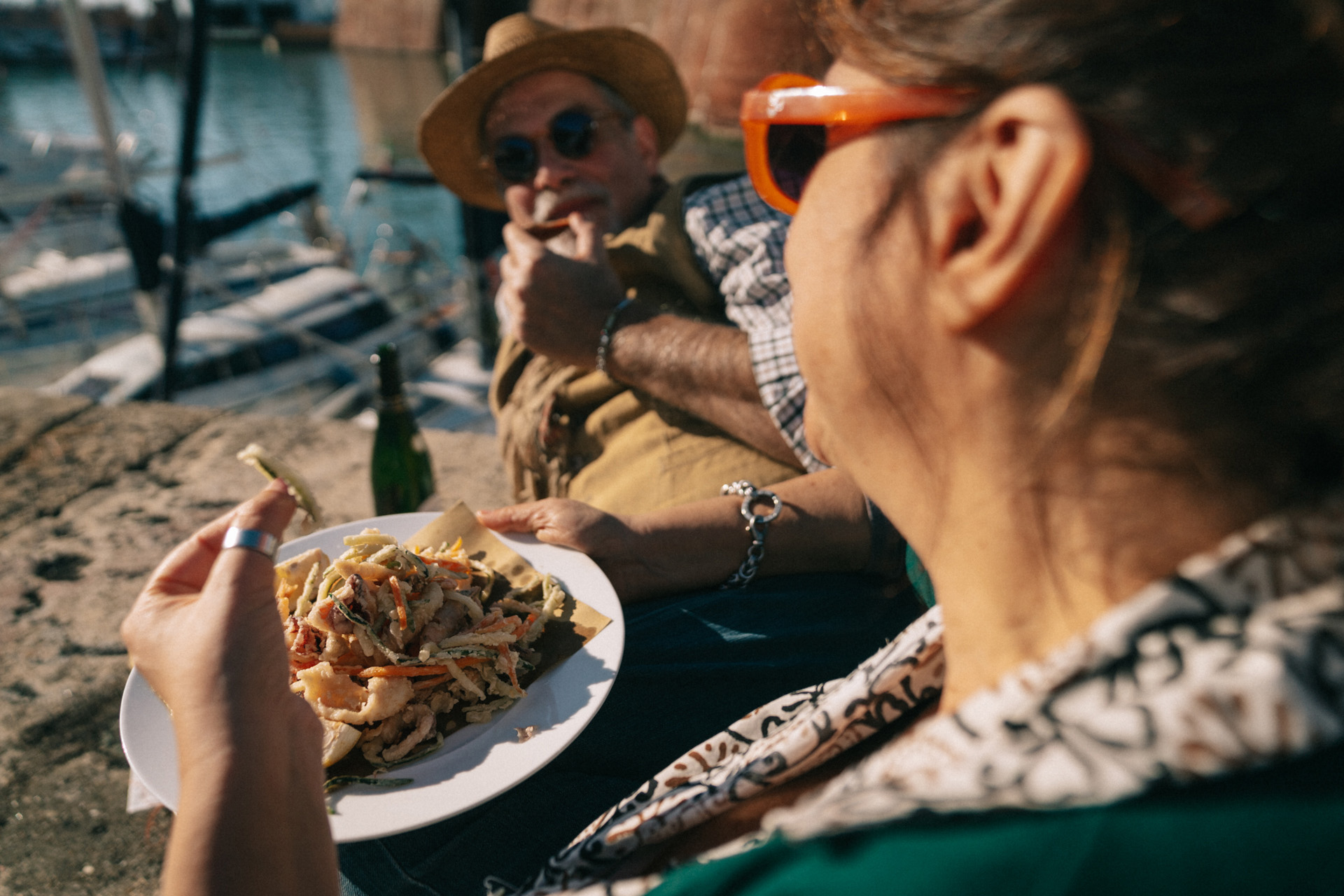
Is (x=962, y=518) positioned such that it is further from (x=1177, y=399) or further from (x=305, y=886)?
(x=305, y=886)

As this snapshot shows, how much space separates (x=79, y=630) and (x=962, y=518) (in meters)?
2.55

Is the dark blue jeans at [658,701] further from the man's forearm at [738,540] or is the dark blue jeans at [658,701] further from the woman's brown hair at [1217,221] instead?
the woman's brown hair at [1217,221]

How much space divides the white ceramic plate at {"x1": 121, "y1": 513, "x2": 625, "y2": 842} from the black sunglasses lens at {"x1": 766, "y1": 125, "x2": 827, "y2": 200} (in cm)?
89

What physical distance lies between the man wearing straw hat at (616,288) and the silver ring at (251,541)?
1167mm

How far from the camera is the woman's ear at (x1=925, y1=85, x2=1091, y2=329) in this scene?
0.63m

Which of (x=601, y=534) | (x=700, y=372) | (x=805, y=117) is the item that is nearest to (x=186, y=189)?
(x=700, y=372)

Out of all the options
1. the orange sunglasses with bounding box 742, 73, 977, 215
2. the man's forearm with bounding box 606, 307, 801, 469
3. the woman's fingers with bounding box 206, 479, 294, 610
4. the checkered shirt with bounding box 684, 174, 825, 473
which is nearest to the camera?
the orange sunglasses with bounding box 742, 73, 977, 215

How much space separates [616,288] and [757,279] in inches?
18.5

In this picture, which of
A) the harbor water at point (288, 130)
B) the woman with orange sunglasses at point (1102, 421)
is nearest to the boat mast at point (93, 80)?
the harbor water at point (288, 130)

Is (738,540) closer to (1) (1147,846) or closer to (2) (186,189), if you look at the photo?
(1) (1147,846)

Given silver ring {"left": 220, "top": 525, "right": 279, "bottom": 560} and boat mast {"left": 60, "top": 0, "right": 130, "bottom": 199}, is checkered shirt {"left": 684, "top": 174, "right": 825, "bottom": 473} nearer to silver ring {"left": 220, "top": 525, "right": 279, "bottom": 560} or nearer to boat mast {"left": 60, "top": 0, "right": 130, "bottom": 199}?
silver ring {"left": 220, "top": 525, "right": 279, "bottom": 560}

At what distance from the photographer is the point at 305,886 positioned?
0.97 meters

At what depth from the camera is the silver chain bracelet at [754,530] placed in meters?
2.00

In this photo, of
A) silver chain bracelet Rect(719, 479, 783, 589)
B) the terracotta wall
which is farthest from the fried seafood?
the terracotta wall
